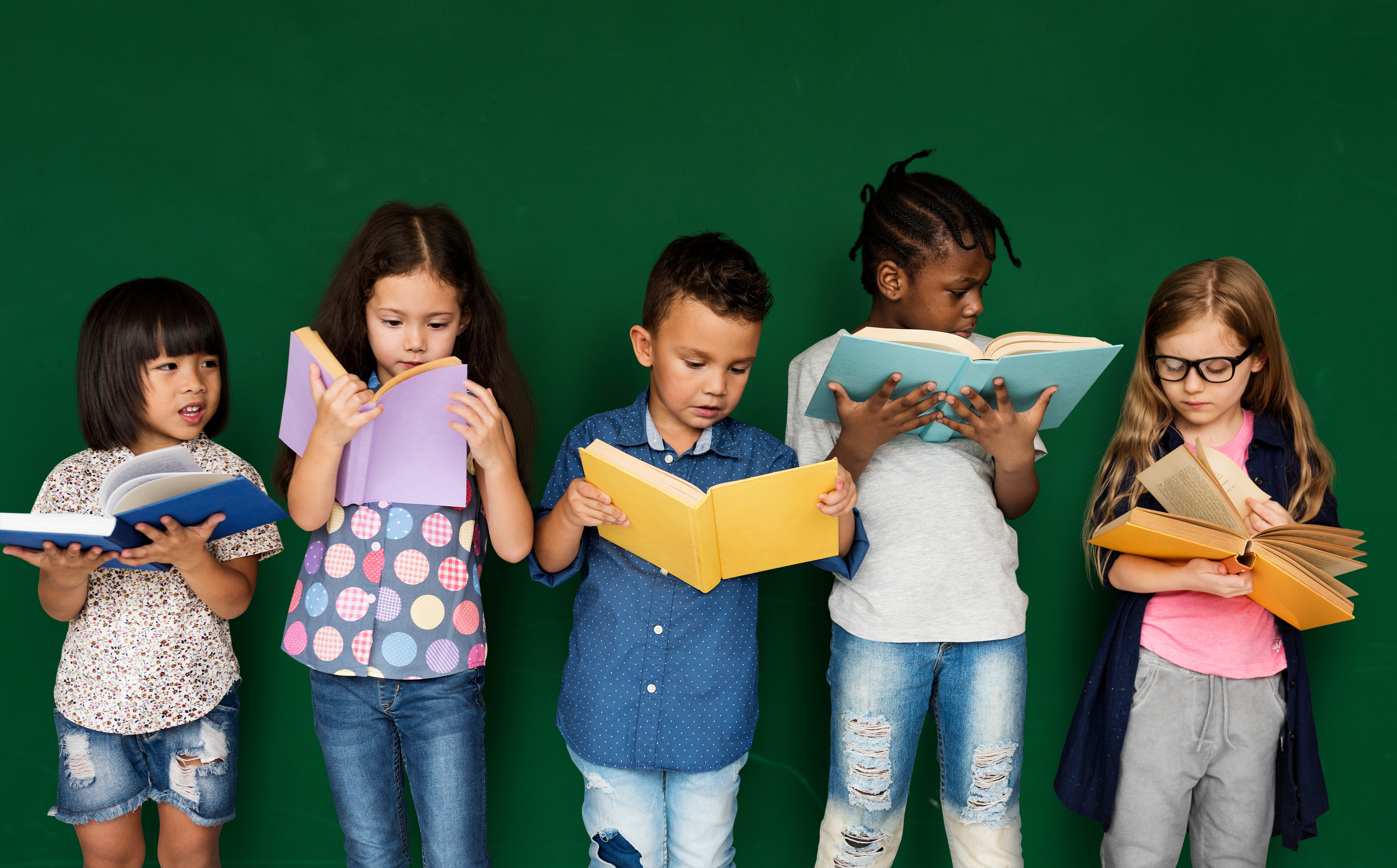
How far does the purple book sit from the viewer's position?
1.43m

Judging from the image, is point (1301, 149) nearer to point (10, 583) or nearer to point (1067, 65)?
point (1067, 65)

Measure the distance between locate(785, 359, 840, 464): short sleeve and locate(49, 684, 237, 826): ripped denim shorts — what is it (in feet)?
3.70

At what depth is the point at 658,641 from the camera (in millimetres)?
1479

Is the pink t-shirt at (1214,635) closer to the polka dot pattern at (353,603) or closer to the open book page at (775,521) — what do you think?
the open book page at (775,521)

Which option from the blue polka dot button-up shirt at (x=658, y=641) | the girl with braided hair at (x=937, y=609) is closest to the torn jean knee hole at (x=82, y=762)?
Answer: the blue polka dot button-up shirt at (x=658, y=641)

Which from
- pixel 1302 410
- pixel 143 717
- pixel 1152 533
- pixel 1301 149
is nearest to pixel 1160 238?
pixel 1301 149

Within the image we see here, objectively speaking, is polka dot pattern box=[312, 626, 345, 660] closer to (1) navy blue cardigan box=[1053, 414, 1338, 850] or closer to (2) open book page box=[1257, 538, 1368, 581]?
(1) navy blue cardigan box=[1053, 414, 1338, 850]

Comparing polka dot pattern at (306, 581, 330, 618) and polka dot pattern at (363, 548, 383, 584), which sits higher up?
polka dot pattern at (363, 548, 383, 584)

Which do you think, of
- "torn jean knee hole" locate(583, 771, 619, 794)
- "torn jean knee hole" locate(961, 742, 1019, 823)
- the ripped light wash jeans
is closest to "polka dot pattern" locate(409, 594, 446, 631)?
"torn jean knee hole" locate(583, 771, 619, 794)

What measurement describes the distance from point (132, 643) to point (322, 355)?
630 mm

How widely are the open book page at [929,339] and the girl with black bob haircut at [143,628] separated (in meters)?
1.15

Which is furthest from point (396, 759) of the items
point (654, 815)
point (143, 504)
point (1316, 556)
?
point (1316, 556)

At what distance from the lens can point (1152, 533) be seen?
146cm

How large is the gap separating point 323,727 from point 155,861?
0.85 meters
